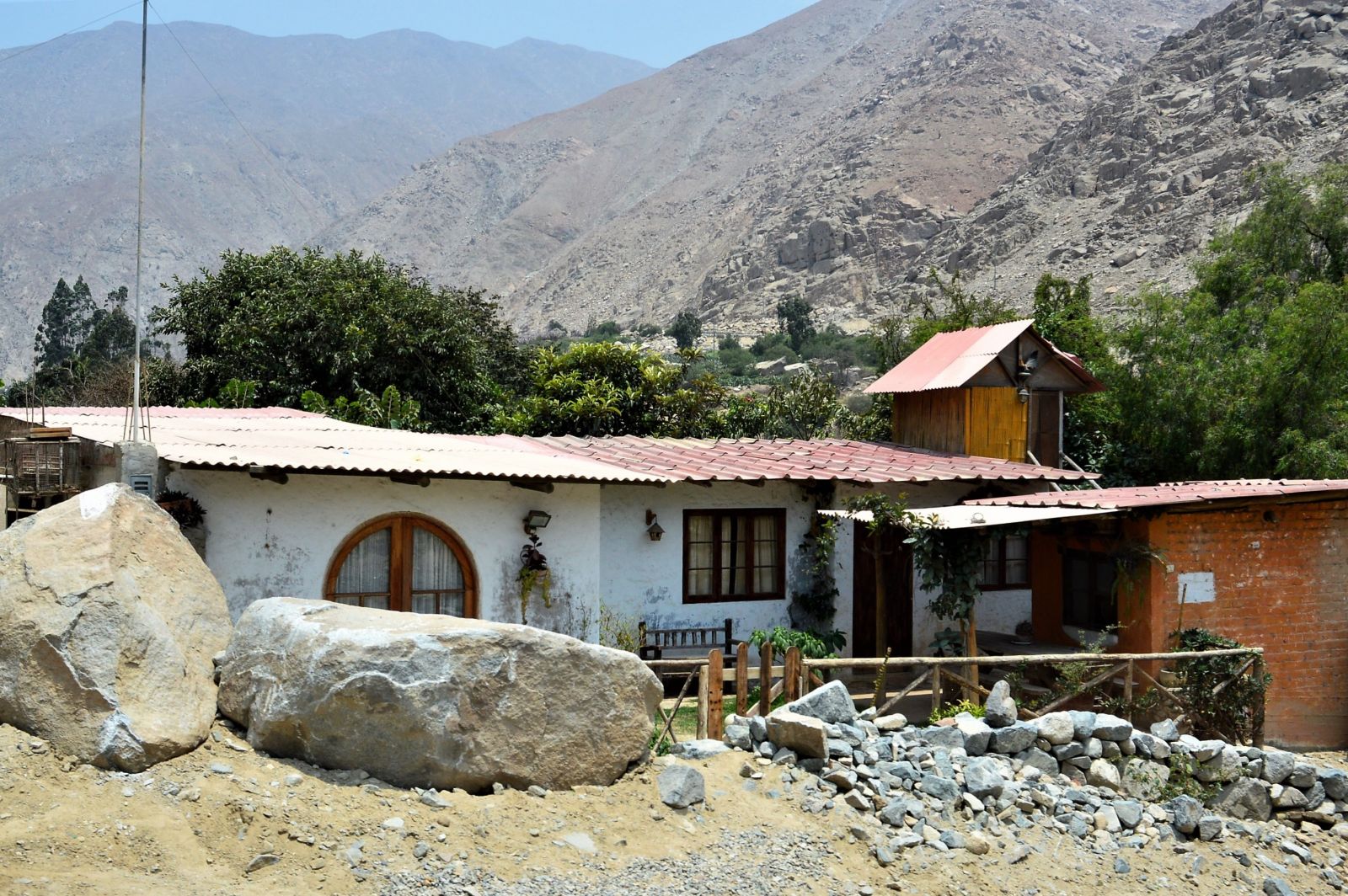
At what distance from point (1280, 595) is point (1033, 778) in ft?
16.9

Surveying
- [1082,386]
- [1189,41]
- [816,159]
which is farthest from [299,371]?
[816,159]

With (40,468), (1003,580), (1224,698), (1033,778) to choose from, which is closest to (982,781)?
(1033,778)

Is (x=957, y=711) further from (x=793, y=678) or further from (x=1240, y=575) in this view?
(x=1240, y=575)

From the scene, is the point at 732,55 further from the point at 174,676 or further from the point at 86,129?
the point at 174,676

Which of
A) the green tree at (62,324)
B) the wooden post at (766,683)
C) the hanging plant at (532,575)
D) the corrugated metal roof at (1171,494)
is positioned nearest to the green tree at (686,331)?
the green tree at (62,324)

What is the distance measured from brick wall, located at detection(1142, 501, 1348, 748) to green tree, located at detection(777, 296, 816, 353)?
53831mm

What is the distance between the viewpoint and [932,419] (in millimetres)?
18484

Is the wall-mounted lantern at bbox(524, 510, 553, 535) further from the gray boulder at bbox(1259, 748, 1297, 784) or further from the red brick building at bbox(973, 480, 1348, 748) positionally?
the gray boulder at bbox(1259, 748, 1297, 784)

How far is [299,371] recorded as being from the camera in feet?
75.0

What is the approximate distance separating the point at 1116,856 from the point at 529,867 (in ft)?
16.1

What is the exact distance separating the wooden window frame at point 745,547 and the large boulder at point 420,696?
6197 millimetres

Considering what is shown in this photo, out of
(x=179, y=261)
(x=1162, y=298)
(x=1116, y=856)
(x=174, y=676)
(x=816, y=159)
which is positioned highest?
(x=816, y=159)

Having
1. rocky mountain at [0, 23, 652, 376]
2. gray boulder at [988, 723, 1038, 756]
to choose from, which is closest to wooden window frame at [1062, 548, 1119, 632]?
gray boulder at [988, 723, 1038, 756]

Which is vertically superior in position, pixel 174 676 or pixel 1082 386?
pixel 1082 386
